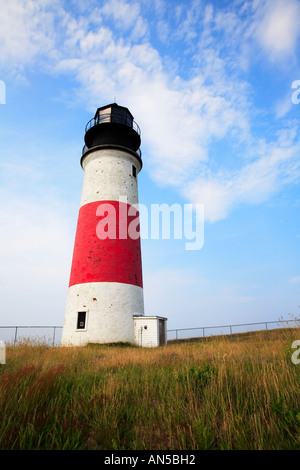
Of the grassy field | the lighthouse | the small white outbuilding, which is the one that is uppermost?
the lighthouse

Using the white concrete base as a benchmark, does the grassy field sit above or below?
below

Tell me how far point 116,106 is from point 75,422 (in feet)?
71.7

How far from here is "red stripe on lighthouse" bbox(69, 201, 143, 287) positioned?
1670 cm

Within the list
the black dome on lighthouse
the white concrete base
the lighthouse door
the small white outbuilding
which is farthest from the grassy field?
the black dome on lighthouse

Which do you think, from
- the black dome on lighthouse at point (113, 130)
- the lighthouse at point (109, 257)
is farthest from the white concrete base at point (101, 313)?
the black dome on lighthouse at point (113, 130)

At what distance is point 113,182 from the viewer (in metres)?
18.6

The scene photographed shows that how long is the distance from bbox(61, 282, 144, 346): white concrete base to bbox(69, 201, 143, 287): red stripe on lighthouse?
0.54 meters

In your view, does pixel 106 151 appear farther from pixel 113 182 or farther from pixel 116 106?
pixel 116 106

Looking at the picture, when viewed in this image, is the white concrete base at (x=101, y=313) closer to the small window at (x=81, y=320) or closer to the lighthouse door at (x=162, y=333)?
the small window at (x=81, y=320)

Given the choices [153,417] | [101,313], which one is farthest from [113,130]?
[153,417]

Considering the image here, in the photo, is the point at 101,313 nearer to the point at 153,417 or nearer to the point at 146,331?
the point at 146,331

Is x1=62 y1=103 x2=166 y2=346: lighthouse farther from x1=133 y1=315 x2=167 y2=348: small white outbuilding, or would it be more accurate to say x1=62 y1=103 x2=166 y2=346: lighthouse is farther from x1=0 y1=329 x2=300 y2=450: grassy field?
x1=0 y1=329 x2=300 y2=450: grassy field

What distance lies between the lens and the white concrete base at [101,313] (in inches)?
624

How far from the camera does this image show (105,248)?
16938 millimetres
